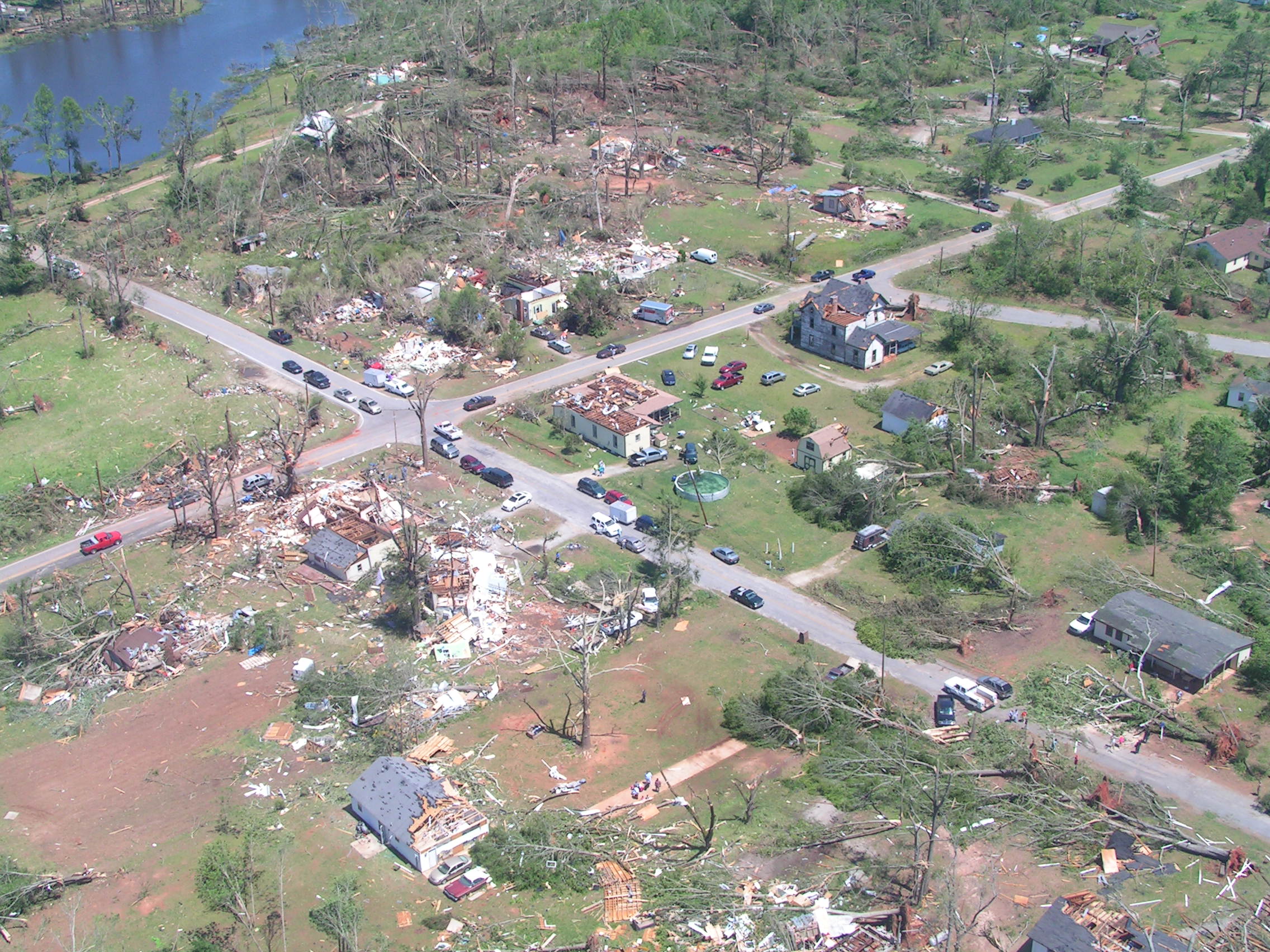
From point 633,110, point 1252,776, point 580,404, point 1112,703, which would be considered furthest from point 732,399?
point 633,110

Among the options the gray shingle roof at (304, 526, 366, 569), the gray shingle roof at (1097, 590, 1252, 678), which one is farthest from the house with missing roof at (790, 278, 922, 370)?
the gray shingle roof at (304, 526, 366, 569)

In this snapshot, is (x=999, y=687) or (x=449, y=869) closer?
(x=449, y=869)

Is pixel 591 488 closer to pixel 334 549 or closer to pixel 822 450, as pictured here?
pixel 822 450

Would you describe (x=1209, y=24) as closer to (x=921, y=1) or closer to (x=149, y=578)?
(x=921, y=1)

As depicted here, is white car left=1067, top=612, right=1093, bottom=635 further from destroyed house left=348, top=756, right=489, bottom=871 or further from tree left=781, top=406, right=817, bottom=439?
destroyed house left=348, top=756, right=489, bottom=871

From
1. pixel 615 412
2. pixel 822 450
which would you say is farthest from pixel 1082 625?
pixel 615 412
